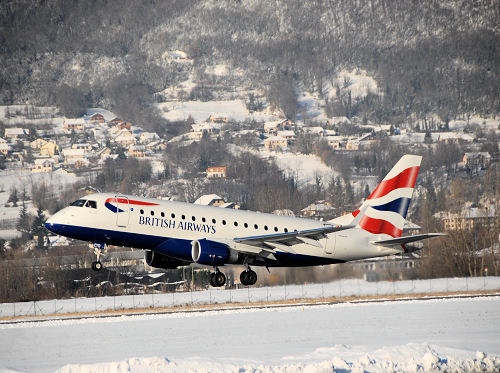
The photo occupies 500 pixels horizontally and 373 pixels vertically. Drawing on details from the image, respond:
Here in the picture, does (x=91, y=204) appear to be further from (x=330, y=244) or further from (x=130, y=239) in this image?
(x=330, y=244)

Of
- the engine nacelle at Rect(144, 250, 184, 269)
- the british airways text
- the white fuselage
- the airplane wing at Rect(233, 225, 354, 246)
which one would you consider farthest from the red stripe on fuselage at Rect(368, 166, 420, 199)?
the engine nacelle at Rect(144, 250, 184, 269)

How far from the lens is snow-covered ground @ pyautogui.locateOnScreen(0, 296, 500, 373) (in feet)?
128

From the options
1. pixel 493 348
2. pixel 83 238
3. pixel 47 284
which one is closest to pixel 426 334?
pixel 493 348

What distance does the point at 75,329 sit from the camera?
209 feet

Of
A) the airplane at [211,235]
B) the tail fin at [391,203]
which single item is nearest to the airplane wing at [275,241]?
the airplane at [211,235]

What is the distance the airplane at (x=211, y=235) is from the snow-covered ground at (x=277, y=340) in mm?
5187

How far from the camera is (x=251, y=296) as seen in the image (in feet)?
269

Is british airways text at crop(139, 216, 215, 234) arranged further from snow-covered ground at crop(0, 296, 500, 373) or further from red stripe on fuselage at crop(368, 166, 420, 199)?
red stripe on fuselage at crop(368, 166, 420, 199)

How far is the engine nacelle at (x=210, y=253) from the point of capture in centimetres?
4972

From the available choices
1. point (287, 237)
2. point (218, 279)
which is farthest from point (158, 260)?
point (287, 237)

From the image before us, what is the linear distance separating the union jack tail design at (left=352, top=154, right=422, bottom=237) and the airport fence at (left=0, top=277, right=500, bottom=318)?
15286mm

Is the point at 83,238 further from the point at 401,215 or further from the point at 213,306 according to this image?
the point at 213,306

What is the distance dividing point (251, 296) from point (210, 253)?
33.1 meters

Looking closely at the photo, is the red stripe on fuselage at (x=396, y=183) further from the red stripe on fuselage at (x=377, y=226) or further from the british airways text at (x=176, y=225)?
the british airways text at (x=176, y=225)
